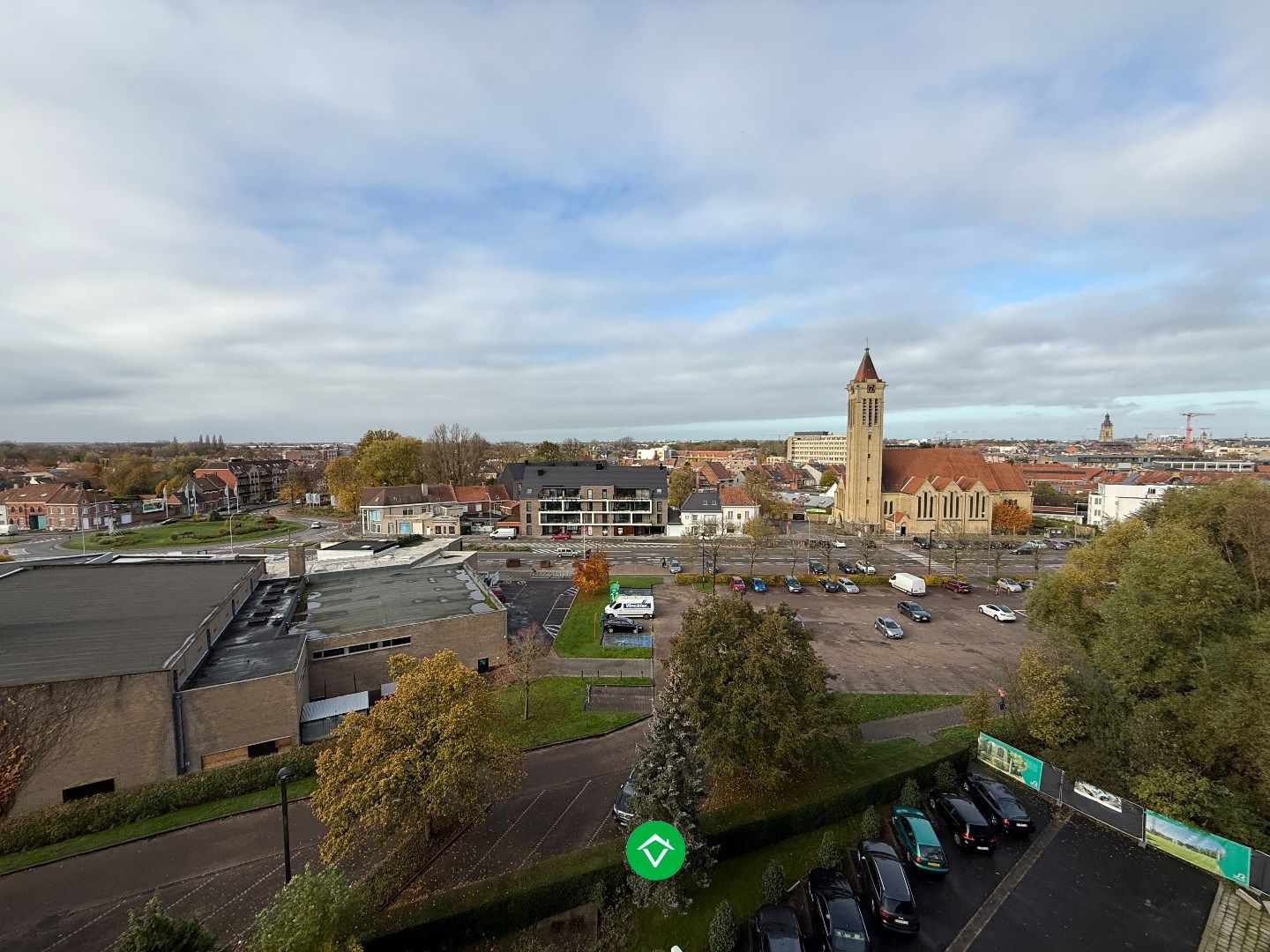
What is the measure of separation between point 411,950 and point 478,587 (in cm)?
2014

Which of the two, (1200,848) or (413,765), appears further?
(1200,848)

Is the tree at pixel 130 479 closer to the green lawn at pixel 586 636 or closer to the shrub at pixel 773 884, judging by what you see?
the green lawn at pixel 586 636

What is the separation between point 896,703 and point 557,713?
13670 millimetres

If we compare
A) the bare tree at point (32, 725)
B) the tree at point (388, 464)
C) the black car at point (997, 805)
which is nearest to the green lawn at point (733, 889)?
the black car at point (997, 805)

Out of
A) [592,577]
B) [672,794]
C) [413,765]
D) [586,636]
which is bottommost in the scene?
[586,636]

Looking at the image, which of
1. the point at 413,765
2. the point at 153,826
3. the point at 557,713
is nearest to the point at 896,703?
the point at 557,713

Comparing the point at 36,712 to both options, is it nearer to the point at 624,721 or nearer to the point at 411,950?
the point at 411,950

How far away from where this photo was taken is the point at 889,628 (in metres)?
30.8

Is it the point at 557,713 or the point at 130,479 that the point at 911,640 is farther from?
the point at 130,479

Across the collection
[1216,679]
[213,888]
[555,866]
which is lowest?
[213,888]

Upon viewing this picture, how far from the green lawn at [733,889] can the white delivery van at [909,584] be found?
26591 mm

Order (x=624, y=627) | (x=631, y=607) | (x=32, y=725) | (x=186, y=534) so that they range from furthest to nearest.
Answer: (x=186, y=534), (x=631, y=607), (x=624, y=627), (x=32, y=725)

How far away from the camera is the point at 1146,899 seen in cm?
1292

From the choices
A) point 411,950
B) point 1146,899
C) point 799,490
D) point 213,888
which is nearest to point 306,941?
point 411,950
